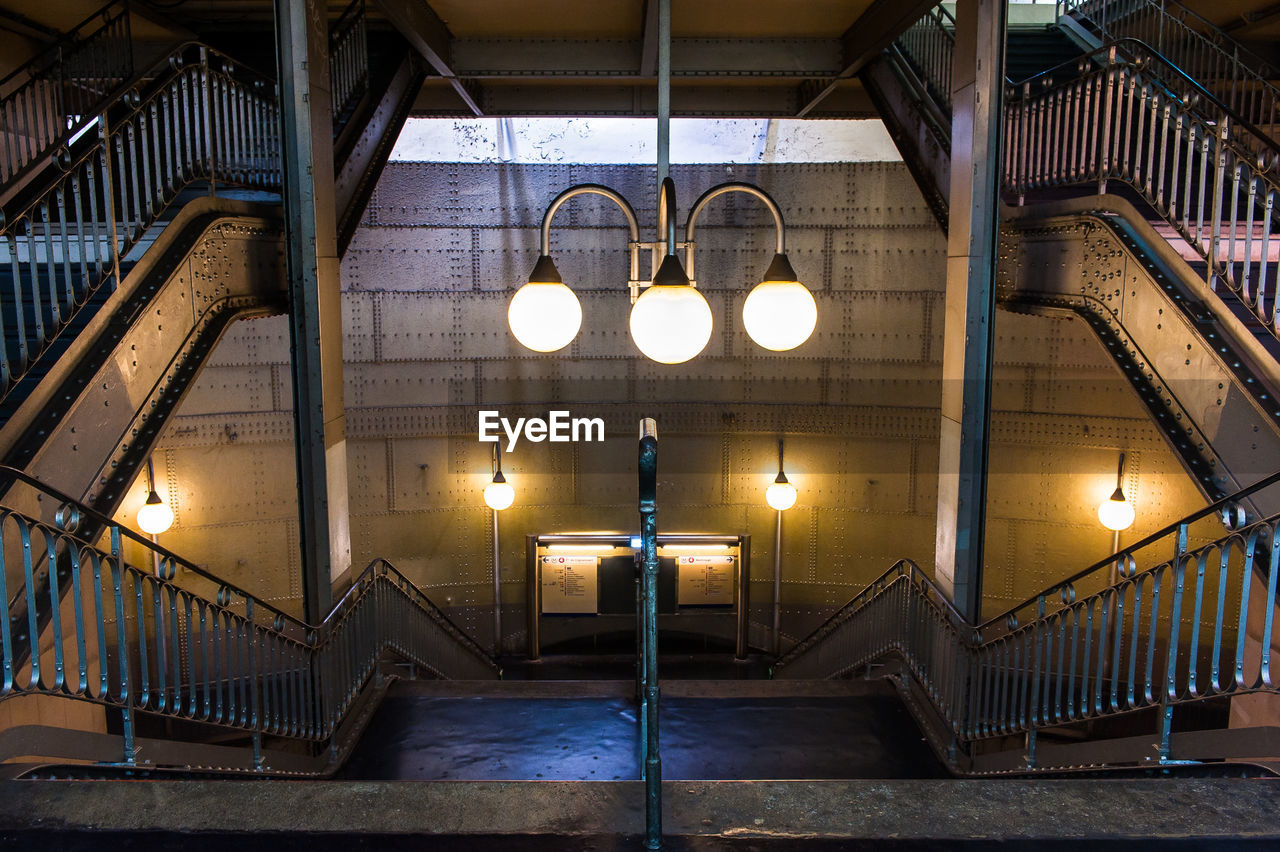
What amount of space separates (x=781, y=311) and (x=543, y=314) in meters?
0.96

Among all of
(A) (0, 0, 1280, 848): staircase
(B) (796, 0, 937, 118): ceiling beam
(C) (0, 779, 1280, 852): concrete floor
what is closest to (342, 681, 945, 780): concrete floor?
(A) (0, 0, 1280, 848): staircase

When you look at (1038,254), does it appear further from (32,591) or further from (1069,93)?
(32,591)

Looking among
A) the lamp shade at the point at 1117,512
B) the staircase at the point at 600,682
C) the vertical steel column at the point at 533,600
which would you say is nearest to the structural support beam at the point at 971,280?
the staircase at the point at 600,682

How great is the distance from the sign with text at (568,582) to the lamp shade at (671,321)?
9.33m

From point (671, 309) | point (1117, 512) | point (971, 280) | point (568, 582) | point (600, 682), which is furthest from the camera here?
point (568, 582)

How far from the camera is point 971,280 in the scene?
613 cm

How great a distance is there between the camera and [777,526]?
12117mm

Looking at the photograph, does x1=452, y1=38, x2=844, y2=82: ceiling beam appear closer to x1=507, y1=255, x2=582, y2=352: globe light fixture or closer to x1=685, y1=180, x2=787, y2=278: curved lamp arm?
x1=685, y1=180, x2=787, y2=278: curved lamp arm

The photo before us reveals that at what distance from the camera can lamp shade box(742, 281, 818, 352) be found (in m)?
3.35

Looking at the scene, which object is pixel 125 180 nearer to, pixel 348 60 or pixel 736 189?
pixel 348 60

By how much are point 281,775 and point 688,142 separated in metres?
9.20

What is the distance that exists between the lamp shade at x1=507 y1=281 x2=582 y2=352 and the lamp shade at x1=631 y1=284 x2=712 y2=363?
367 millimetres

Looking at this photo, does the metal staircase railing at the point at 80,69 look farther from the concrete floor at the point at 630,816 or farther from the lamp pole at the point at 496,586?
the concrete floor at the point at 630,816

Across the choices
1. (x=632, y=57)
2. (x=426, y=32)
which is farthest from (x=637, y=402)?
(x=426, y=32)
